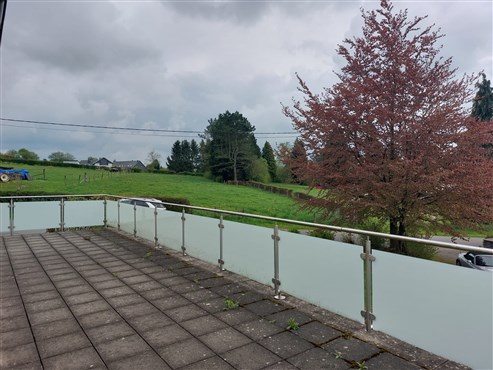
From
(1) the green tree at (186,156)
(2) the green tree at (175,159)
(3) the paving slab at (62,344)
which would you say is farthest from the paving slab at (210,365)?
(2) the green tree at (175,159)

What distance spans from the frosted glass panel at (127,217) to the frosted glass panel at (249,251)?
4.36 meters

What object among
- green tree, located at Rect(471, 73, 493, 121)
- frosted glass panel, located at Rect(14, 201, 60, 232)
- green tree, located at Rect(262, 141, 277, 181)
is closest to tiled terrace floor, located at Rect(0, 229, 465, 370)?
frosted glass panel, located at Rect(14, 201, 60, 232)

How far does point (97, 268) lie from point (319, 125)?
21.3 feet

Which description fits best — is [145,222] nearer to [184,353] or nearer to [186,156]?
[184,353]

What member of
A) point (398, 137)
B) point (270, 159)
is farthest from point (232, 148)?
point (398, 137)

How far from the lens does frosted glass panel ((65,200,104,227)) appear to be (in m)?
9.79

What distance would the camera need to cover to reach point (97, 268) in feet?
17.7

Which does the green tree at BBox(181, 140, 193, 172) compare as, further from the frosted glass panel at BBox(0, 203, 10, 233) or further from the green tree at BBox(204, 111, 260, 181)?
the frosted glass panel at BBox(0, 203, 10, 233)

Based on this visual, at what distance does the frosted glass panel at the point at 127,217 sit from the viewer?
860 cm

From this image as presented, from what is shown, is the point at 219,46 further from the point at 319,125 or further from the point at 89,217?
the point at 89,217

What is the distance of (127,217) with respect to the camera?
8.88m

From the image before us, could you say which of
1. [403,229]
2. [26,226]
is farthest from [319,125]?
[26,226]

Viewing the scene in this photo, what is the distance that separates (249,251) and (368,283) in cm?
190

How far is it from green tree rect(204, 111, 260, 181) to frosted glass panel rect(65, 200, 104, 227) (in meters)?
33.8
